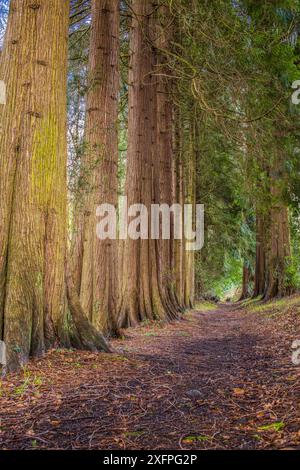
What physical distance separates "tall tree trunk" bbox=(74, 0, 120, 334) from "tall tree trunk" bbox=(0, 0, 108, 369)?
2.36m

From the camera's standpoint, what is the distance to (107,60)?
27.1 ft

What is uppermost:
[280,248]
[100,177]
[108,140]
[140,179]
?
[108,140]

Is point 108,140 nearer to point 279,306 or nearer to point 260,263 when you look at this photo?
point 279,306

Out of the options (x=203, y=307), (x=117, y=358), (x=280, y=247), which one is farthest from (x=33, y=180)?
(x=203, y=307)

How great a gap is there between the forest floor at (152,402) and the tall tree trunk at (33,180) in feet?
1.68

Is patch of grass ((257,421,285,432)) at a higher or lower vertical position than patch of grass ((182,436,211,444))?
higher

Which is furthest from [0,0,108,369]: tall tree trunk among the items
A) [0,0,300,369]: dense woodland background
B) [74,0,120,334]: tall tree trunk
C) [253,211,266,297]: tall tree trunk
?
[253,211,266,297]: tall tree trunk

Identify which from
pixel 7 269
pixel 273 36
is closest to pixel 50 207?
pixel 7 269

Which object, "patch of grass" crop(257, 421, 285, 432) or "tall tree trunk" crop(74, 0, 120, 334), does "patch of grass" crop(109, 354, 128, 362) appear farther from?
"patch of grass" crop(257, 421, 285, 432)

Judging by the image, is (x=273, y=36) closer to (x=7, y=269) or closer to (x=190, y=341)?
(x=190, y=341)

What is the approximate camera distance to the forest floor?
297 centimetres

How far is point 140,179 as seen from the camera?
37.0ft

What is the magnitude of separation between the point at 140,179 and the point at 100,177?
11.1 ft
